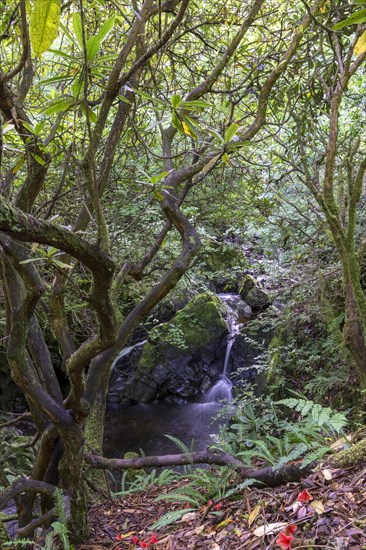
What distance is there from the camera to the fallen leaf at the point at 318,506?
5.81ft

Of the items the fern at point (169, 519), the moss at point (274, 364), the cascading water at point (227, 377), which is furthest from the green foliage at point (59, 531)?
the cascading water at point (227, 377)

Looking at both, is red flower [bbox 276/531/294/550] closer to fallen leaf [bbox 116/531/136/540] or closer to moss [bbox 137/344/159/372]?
fallen leaf [bbox 116/531/136/540]

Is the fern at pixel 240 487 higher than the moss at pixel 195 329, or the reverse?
the moss at pixel 195 329

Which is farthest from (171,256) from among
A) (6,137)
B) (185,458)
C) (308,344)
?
(185,458)

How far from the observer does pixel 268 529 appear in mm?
1823

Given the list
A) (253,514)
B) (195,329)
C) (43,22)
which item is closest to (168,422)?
(195,329)

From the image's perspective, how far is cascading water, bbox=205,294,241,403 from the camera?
9523 mm

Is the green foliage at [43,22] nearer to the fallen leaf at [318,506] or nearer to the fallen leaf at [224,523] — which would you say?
the fallen leaf at [318,506]

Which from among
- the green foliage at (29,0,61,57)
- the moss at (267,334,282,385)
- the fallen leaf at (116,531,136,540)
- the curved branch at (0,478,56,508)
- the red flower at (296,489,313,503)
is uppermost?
the green foliage at (29,0,61,57)

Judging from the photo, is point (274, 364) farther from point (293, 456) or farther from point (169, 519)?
point (169, 519)

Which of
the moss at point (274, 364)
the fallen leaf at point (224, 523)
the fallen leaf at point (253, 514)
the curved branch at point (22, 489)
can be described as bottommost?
the curved branch at point (22, 489)

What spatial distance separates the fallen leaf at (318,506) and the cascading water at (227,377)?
294 inches

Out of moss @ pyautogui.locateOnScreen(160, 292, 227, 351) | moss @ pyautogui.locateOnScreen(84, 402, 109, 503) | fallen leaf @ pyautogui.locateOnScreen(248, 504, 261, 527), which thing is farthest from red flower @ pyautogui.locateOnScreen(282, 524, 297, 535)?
moss @ pyautogui.locateOnScreen(160, 292, 227, 351)

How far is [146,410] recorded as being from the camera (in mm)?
9555
